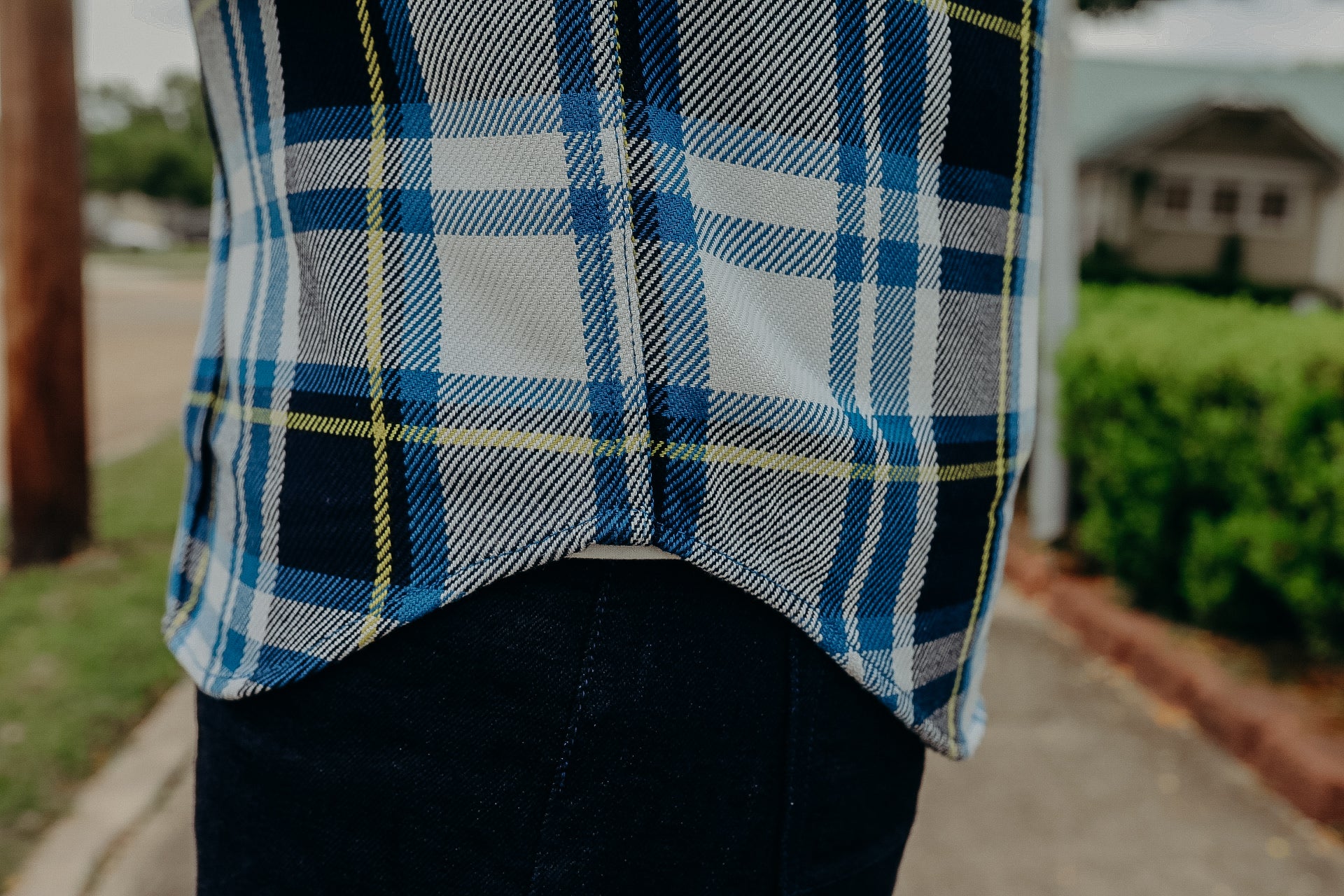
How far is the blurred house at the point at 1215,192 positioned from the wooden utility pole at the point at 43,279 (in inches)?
819

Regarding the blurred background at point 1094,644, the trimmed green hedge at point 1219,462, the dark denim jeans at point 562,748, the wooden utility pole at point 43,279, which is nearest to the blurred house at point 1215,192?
the blurred background at point 1094,644

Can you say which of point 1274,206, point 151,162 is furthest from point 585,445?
point 151,162

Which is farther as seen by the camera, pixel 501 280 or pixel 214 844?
pixel 214 844

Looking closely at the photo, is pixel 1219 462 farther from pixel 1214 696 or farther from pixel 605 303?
pixel 605 303

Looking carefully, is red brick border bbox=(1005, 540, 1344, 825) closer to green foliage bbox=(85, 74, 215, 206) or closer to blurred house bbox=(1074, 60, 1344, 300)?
blurred house bbox=(1074, 60, 1344, 300)

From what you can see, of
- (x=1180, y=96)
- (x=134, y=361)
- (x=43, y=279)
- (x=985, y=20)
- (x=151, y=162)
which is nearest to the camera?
(x=985, y=20)

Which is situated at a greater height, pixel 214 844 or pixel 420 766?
pixel 420 766

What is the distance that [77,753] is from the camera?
121 inches

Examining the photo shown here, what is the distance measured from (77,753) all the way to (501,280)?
3.04 metres

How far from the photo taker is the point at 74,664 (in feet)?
12.2

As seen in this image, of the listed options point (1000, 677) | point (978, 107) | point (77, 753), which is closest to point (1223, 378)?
point (1000, 677)

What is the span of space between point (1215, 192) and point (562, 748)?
2567 cm

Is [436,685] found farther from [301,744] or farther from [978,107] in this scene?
[978,107]

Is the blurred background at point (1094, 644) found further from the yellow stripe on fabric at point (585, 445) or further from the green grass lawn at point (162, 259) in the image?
the green grass lawn at point (162, 259)
